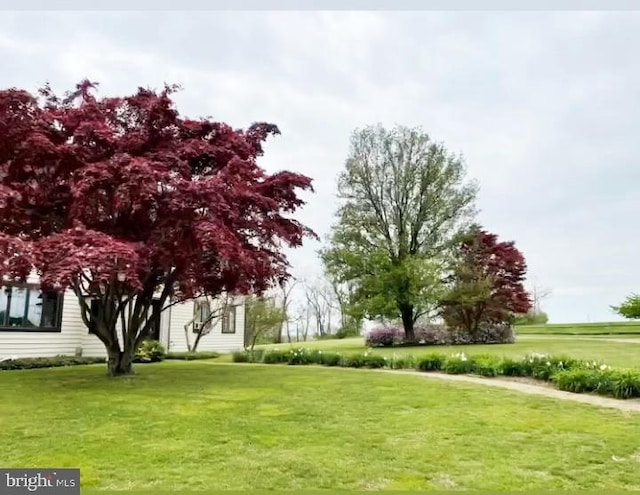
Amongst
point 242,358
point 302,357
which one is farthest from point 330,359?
point 242,358

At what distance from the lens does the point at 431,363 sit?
1291 centimetres

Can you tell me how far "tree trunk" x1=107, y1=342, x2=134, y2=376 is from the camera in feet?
37.5

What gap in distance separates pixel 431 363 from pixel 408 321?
1153 centimetres

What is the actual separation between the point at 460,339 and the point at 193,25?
754 inches

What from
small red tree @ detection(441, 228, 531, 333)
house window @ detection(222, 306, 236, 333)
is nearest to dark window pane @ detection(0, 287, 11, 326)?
house window @ detection(222, 306, 236, 333)

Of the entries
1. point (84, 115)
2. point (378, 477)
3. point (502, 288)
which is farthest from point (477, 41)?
point (502, 288)

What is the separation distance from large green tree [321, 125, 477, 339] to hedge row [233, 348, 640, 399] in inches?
337

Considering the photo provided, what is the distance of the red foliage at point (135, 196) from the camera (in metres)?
8.46

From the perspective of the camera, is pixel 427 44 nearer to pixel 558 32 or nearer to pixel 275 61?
pixel 558 32

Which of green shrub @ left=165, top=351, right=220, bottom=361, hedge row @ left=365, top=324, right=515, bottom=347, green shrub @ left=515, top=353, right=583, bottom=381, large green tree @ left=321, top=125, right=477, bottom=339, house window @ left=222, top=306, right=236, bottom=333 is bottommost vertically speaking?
green shrub @ left=165, top=351, right=220, bottom=361

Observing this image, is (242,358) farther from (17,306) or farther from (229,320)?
(229,320)

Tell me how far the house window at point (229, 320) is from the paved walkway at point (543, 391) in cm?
1290

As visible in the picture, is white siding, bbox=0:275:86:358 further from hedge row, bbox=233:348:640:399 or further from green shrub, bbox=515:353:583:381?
green shrub, bbox=515:353:583:381

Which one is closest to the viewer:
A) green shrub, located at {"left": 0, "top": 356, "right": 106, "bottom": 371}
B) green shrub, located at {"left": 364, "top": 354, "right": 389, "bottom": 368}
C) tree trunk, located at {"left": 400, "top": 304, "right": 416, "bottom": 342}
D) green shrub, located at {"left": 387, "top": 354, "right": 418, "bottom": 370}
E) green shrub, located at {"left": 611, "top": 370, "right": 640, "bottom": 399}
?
green shrub, located at {"left": 611, "top": 370, "right": 640, "bottom": 399}
